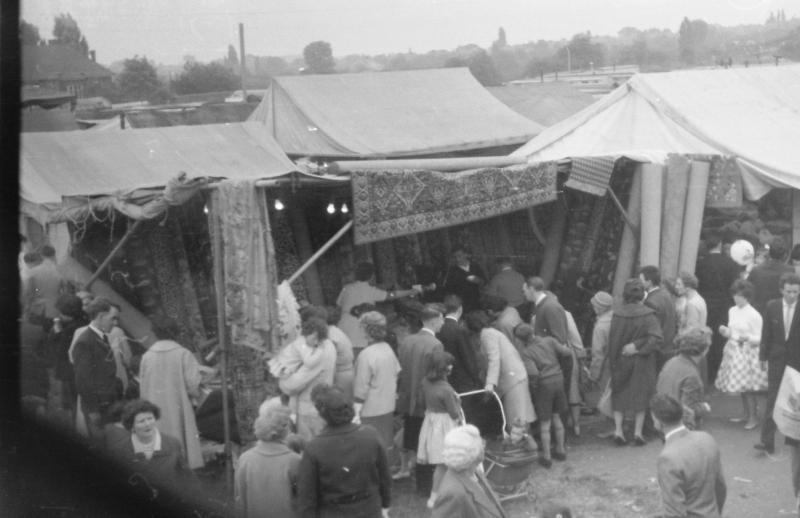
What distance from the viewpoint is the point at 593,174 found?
935 cm

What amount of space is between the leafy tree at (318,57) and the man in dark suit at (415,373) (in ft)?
59.4

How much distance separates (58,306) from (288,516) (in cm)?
331

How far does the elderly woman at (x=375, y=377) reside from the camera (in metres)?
7.03

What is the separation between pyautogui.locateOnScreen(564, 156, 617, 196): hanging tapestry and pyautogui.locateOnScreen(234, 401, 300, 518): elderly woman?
4.99m

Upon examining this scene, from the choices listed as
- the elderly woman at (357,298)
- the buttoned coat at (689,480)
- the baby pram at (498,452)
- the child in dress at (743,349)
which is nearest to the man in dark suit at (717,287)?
the child in dress at (743,349)

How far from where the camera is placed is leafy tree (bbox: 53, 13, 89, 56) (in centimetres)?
1595

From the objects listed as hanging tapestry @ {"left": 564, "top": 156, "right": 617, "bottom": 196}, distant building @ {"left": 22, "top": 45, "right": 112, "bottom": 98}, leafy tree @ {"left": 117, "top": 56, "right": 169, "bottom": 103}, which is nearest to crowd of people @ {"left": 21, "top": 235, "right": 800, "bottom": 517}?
hanging tapestry @ {"left": 564, "top": 156, "right": 617, "bottom": 196}

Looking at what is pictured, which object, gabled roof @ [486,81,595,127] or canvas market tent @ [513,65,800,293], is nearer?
canvas market tent @ [513,65,800,293]

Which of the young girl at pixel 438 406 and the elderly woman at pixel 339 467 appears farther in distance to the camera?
the young girl at pixel 438 406

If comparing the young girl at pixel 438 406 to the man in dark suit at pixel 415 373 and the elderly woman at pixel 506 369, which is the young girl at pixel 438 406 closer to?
the man in dark suit at pixel 415 373

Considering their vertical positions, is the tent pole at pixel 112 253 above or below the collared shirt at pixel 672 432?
above

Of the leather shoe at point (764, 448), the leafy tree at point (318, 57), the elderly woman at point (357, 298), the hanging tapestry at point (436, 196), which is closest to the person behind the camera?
the leather shoe at point (764, 448)

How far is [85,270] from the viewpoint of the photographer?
8297mm

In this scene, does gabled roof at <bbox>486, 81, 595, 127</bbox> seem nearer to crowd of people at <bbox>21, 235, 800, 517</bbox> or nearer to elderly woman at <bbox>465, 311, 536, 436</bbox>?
crowd of people at <bbox>21, 235, 800, 517</bbox>
